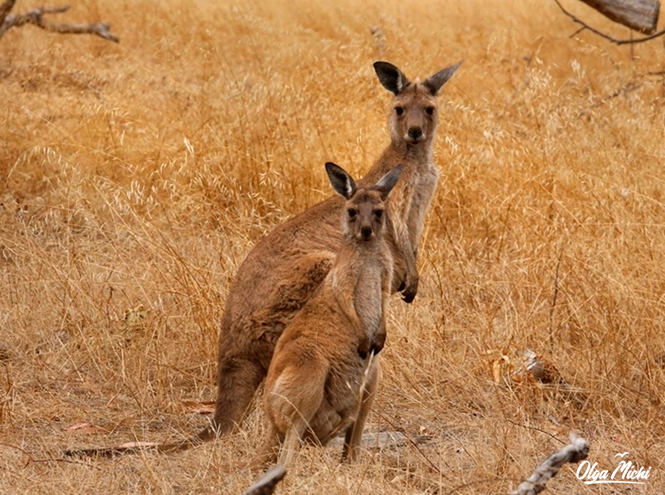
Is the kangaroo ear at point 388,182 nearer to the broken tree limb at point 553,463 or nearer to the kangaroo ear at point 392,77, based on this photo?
the kangaroo ear at point 392,77

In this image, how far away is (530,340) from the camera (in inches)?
191

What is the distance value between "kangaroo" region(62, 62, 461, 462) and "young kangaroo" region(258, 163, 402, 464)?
0.43 ft

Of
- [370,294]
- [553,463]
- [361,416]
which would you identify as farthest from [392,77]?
[553,463]

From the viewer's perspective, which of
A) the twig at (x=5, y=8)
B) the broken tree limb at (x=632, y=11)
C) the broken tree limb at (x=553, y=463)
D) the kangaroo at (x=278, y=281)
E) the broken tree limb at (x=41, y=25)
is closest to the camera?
the broken tree limb at (x=553, y=463)

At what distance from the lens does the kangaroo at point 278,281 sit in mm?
4047

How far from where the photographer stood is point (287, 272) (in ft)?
13.6

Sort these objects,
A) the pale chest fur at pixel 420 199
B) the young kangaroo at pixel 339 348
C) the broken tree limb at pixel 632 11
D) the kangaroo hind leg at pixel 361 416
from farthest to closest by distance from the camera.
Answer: the broken tree limb at pixel 632 11 → the pale chest fur at pixel 420 199 → the kangaroo hind leg at pixel 361 416 → the young kangaroo at pixel 339 348

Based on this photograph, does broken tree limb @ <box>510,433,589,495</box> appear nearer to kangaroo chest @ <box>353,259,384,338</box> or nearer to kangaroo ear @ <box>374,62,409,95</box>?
kangaroo chest @ <box>353,259,384,338</box>

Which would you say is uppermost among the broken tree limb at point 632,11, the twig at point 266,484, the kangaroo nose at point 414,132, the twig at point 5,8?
the broken tree limb at point 632,11

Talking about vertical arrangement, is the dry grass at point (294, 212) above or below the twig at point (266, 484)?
below

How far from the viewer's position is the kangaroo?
13.3 ft

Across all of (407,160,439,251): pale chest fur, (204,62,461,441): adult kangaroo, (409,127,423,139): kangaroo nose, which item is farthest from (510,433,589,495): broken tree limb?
(409,127,423,139): kangaroo nose

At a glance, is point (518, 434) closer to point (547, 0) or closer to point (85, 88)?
point (85, 88)

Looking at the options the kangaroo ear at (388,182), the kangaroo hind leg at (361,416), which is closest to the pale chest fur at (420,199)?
the kangaroo ear at (388,182)
